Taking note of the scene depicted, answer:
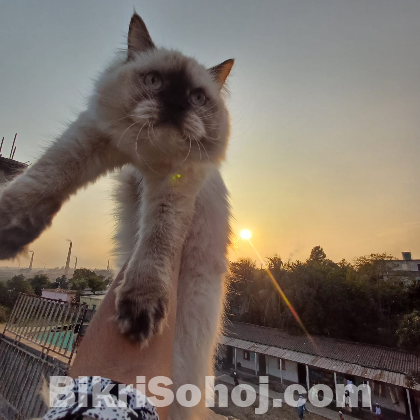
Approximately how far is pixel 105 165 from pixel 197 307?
0.95m

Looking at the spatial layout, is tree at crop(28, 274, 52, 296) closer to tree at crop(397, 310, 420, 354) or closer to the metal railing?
the metal railing

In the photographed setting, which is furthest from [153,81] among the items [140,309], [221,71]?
[140,309]

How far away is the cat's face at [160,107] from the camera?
1426 millimetres

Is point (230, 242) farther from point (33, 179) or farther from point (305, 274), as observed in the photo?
point (305, 274)

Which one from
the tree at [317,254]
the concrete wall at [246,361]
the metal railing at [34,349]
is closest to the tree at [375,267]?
the tree at [317,254]

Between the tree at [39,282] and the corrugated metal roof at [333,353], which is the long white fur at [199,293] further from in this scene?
the tree at [39,282]

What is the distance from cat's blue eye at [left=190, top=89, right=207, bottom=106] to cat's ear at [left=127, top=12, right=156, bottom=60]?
1.70 feet

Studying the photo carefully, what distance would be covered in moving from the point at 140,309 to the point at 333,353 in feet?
62.1

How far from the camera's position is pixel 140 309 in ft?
4.08

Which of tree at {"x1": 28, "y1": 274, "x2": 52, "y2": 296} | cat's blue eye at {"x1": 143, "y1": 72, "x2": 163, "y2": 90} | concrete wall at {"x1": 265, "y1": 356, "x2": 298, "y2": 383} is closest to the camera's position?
cat's blue eye at {"x1": 143, "y1": 72, "x2": 163, "y2": 90}

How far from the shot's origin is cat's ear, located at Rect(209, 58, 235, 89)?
2.06 meters

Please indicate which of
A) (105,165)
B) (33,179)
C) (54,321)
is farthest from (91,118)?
(54,321)

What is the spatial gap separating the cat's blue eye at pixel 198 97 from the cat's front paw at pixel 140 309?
1050 mm

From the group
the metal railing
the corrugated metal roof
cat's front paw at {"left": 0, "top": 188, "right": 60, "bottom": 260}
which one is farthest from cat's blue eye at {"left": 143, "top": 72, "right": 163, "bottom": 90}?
the corrugated metal roof
